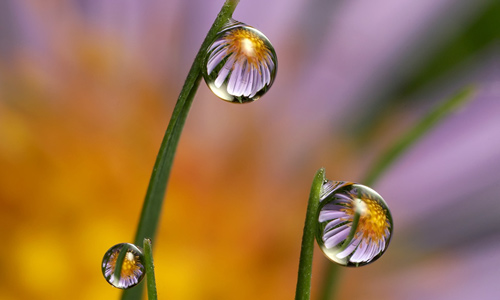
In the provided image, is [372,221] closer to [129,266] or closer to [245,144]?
[129,266]

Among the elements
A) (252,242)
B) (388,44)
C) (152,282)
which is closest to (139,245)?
(152,282)

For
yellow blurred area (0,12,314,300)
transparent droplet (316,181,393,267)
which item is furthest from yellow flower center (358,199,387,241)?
yellow blurred area (0,12,314,300)

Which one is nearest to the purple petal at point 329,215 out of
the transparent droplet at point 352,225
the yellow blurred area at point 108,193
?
the transparent droplet at point 352,225

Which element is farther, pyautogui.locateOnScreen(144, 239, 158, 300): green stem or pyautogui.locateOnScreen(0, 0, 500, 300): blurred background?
pyautogui.locateOnScreen(0, 0, 500, 300): blurred background

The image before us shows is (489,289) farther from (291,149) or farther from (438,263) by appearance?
(291,149)

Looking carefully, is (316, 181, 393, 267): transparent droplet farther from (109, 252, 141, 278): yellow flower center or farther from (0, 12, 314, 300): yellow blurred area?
(0, 12, 314, 300): yellow blurred area

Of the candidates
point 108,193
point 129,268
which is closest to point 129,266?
point 129,268
